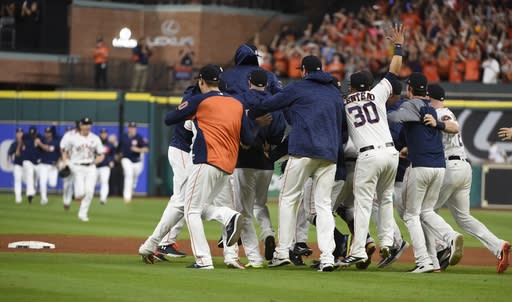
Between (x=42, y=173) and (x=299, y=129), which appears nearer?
(x=299, y=129)

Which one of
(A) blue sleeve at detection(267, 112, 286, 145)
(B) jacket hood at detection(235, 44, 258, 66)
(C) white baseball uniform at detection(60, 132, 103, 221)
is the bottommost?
(C) white baseball uniform at detection(60, 132, 103, 221)

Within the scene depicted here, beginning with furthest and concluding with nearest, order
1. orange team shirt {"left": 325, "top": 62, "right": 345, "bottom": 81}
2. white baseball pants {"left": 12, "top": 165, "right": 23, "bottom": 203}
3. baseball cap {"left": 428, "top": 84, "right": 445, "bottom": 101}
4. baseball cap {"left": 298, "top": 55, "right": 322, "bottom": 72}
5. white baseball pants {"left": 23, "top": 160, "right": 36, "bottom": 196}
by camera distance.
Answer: orange team shirt {"left": 325, "top": 62, "right": 345, "bottom": 81}, white baseball pants {"left": 12, "top": 165, "right": 23, "bottom": 203}, white baseball pants {"left": 23, "top": 160, "right": 36, "bottom": 196}, baseball cap {"left": 428, "top": 84, "right": 445, "bottom": 101}, baseball cap {"left": 298, "top": 55, "right": 322, "bottom": 72}

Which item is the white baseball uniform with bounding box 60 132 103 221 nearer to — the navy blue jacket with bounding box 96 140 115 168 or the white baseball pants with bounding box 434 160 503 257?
the navy blue jacket with bounding box 96 140 115 168

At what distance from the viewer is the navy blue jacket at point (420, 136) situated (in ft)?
42.3

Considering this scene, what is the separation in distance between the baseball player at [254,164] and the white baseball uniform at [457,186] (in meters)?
1.92

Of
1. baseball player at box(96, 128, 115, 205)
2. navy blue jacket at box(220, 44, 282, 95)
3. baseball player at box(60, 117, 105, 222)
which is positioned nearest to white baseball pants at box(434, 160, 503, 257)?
navy blue jacket at box(220, 44, 282, 95)

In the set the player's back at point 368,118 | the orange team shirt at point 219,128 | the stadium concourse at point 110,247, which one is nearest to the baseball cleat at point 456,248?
the player's back at point 368,118

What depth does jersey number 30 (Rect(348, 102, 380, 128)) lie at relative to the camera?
41.0 ft

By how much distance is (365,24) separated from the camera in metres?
34.0

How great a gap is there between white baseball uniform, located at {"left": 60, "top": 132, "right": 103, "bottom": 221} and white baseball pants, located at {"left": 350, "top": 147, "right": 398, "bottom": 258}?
35.4ft

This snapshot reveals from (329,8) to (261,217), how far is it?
2491cm

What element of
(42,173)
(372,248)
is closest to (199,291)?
(372,248)

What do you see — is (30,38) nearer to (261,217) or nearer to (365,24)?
(365,24)

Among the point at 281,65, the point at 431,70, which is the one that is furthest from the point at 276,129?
the point at 281,65
